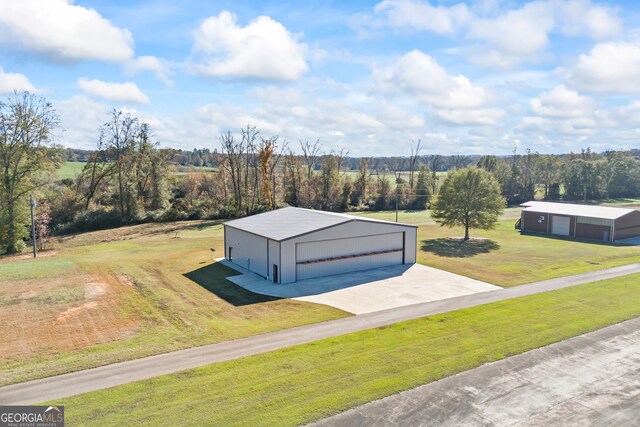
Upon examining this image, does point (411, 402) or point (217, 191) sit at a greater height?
point (217, 191)

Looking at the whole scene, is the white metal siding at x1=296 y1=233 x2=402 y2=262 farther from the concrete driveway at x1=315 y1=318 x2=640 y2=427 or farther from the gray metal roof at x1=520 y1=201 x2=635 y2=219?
the gray metal roof at x1=520 y1=201 x2=635 y2=219

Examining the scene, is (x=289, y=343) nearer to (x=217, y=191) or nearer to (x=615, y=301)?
(x=615, y=301)

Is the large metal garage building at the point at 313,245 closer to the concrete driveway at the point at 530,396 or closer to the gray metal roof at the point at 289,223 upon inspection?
the gray metal roof at the point at 289,223

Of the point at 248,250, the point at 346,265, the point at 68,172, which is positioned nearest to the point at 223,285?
the point at 248,250

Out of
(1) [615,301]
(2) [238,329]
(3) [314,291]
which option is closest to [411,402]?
(2) [238,329]

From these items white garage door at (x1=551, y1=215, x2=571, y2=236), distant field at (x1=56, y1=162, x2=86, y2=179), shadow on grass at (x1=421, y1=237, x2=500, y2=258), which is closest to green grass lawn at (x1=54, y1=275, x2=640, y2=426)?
shadow on grass at (x1=421, y1=237, x2=500, y2=258)

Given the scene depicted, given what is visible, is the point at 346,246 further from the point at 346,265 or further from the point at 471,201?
the point at 471,201
